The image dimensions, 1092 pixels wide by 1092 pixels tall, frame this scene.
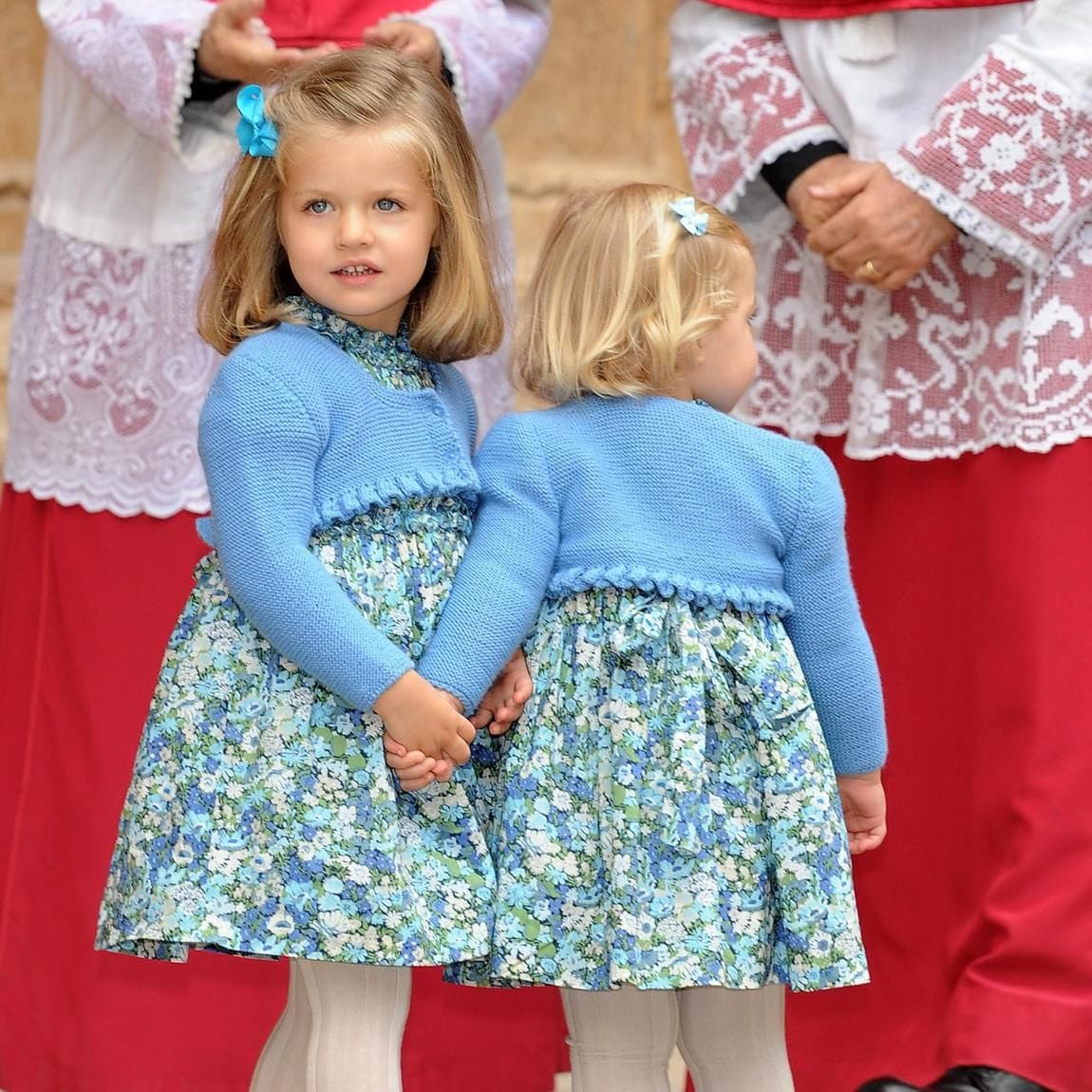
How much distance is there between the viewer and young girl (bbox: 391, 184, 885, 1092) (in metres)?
1.67

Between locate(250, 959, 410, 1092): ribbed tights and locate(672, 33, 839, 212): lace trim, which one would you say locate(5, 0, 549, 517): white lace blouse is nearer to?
locate(672, 33, 839, 212): lace trim

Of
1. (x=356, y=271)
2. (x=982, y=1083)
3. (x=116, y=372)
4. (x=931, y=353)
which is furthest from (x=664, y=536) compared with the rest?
(x=116, y=372)

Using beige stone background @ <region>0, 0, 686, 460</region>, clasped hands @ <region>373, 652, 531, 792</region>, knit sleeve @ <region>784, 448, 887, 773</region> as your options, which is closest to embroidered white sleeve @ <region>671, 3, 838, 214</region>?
knit sleeve @ <region>784, 448, 887, 773</region>

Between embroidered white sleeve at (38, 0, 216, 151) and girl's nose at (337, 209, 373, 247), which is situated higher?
embroidered white sleeve at (38, 0, 216, 151)

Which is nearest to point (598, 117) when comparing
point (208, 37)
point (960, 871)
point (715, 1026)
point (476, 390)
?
point (476, 390)

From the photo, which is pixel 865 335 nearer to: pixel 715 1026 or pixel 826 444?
pixel 826 444

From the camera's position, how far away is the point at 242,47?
6.74 ft

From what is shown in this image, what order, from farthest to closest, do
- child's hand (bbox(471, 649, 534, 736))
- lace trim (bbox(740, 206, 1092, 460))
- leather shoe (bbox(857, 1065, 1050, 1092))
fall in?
lace trim (bbox(740, 206, 1092, 460)), leather shoe (bbox(857, 1065, 1050, 1092)), child's hand (bbox(471, 649, 534, 736))

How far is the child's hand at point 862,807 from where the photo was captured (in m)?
1.81

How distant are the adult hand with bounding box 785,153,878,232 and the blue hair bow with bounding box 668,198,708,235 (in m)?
0.39

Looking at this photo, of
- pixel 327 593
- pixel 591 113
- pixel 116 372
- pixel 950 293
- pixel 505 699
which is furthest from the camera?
pixel 591 113

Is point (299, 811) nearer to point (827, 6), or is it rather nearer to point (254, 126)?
point (254, 126)

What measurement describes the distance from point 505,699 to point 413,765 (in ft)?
0.41

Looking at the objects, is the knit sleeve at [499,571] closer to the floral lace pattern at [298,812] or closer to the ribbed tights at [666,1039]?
the floral lace pattern at [298,812]
